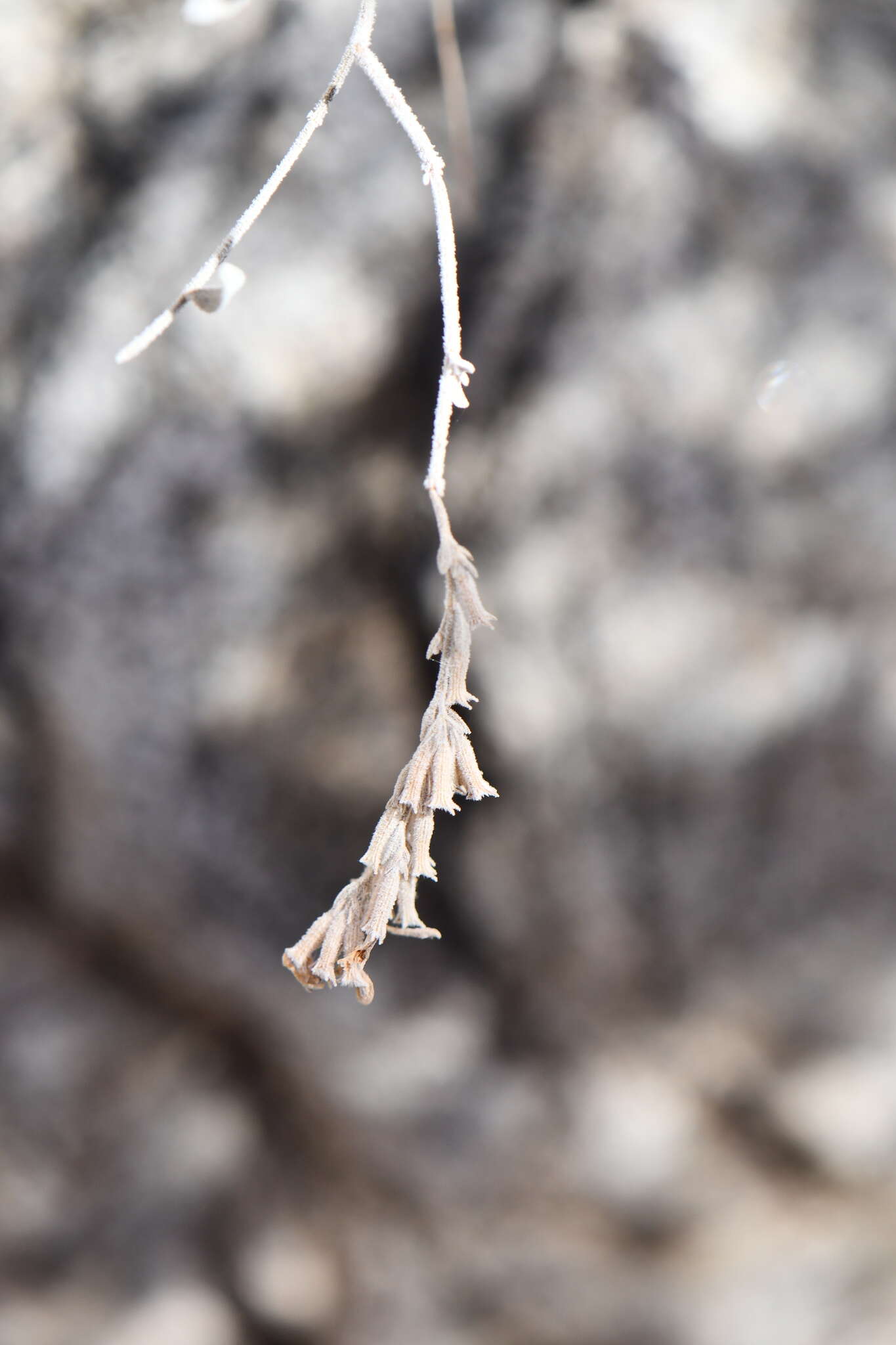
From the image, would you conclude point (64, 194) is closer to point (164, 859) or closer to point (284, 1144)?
point (164, 859)

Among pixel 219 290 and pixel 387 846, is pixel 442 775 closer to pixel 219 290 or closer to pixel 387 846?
pixel 387 846

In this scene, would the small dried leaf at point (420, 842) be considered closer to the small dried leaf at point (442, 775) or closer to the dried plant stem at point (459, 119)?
the small dried leaf at point (442, 775)

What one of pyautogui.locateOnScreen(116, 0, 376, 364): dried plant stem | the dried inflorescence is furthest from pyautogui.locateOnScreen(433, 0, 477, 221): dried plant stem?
the dried inflorescence

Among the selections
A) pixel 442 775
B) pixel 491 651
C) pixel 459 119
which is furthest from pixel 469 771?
pixel 459 119

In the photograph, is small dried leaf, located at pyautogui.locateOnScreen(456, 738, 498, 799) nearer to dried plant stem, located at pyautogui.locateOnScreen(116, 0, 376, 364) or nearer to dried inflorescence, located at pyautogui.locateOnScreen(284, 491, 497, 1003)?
dried inflorescence, located at pyautogui.locateOnScreen(284, 491, 497, 1003)

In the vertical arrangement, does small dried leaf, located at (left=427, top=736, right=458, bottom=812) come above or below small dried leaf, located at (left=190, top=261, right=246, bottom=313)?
below

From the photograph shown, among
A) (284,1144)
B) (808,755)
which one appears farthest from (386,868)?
(284,1144)
